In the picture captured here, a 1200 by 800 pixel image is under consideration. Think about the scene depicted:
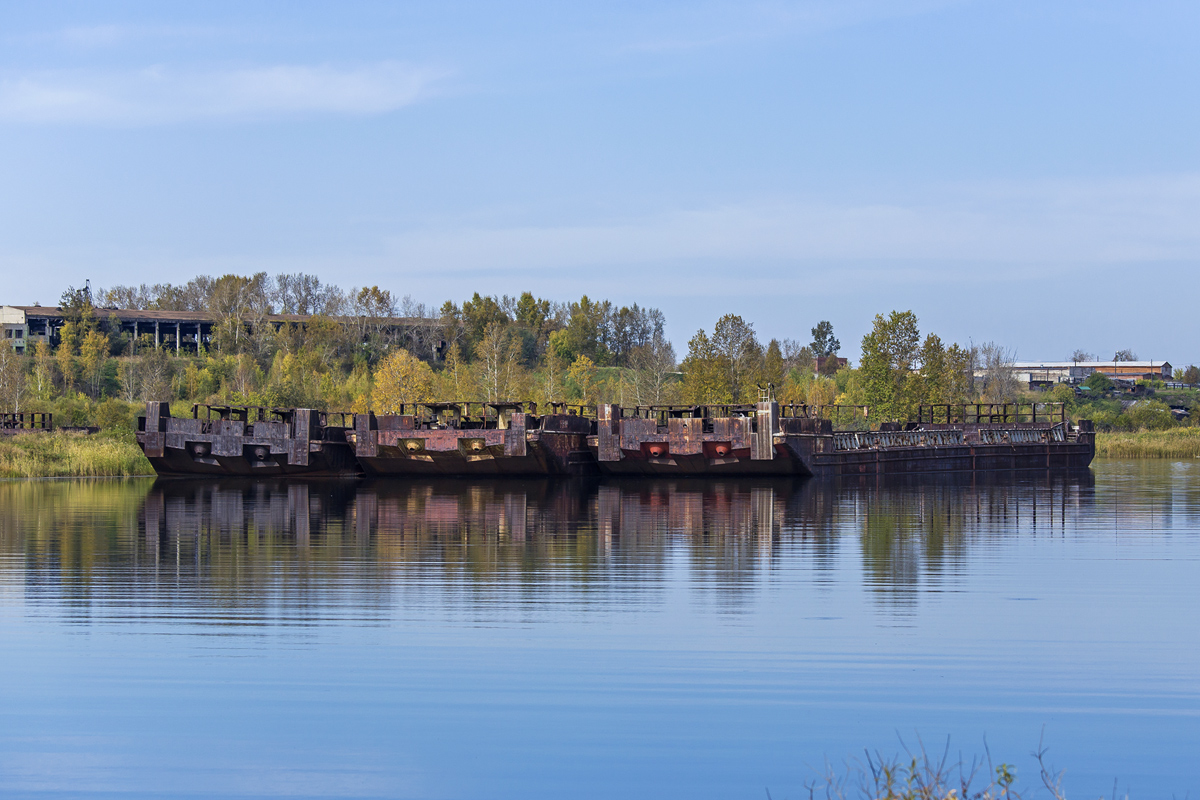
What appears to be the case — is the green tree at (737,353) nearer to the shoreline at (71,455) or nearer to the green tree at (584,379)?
the green tree at (584,379)

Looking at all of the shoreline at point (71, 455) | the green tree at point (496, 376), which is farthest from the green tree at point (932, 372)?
the shoreline at point (71, 455)

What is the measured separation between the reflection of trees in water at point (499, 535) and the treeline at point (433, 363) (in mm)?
26681

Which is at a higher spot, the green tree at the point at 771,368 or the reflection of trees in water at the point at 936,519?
the green tree at the point at 771,368

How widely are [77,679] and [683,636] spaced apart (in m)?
6.26

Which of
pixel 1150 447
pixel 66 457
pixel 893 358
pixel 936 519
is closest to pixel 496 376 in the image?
pixel 893 358

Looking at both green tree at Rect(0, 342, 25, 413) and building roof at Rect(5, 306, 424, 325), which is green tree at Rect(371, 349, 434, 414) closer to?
green tree at Rect(0, 342, 25, 413)

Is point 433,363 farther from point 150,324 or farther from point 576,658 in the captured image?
point 576,658

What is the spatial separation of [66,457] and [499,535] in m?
31.6

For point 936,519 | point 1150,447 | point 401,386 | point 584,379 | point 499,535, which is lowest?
point 1150,447

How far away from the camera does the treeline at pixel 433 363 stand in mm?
71812

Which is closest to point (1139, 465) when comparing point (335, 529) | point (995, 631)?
point (335, 529)

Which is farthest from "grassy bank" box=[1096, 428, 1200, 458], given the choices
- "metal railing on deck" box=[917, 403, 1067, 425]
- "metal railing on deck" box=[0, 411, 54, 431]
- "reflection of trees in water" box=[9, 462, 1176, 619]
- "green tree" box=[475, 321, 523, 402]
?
"metal railing on deck" box=[0, 411, 54, 431]

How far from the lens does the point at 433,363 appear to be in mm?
114625

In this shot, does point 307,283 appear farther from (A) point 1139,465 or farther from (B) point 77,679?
(B) point 77,679
